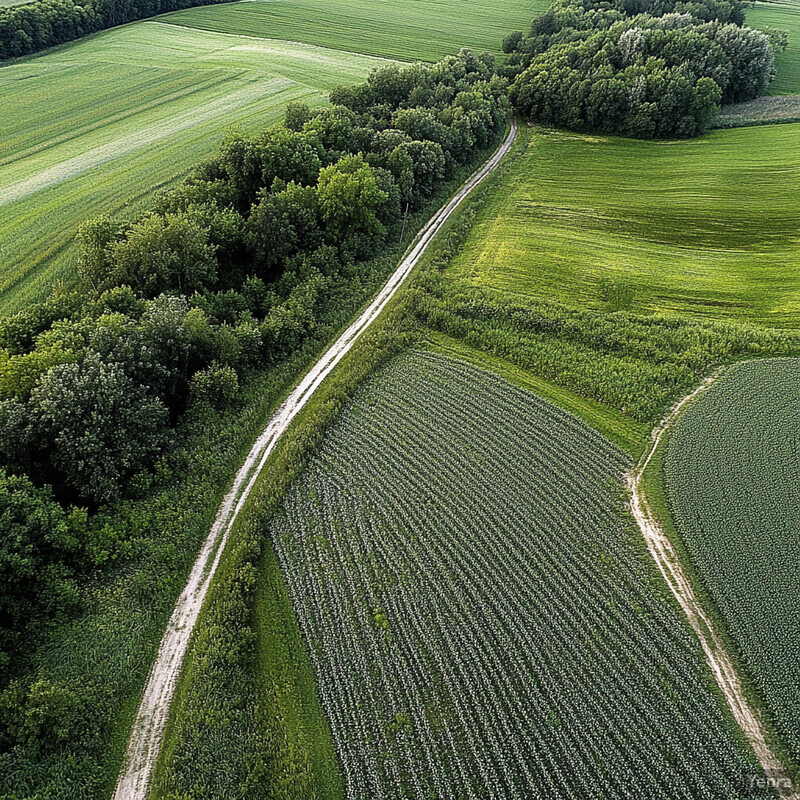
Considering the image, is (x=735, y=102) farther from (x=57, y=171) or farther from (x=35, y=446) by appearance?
(x=35, y=446)

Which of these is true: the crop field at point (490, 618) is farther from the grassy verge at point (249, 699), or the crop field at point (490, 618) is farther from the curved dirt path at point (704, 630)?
the grassy verge at point (249, 699)

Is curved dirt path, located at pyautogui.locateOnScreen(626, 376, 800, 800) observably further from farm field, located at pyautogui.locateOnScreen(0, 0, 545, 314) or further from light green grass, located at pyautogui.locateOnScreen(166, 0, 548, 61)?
light green grass, located at pyautogui.locateOnScreen(166, 0, 548, 61)

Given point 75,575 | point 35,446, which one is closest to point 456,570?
point 75,575

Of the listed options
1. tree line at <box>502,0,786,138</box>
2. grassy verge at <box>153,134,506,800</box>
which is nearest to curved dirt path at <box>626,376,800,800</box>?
grassy verge at <box>153,134,506,800</box>

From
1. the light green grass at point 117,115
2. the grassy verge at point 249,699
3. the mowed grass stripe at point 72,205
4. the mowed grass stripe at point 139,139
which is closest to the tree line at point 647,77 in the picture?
the light green grass at point 117,115

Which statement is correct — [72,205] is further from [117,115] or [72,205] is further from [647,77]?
[647,77]

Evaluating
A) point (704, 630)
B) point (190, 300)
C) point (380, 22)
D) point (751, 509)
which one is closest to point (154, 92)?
point (380, 22)

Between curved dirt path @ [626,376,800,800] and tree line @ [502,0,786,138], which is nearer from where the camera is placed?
curved dirt path @ [626,376,800,800]
